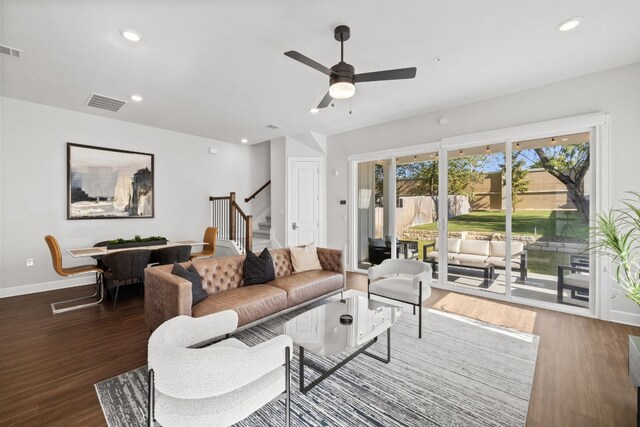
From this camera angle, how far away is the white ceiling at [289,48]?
2404 millimetres

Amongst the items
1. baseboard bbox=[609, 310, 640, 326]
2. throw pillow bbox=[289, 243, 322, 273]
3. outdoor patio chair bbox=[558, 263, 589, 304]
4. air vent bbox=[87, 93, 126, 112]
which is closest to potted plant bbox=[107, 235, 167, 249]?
air vent bbox=[87, 93, 126, 112]

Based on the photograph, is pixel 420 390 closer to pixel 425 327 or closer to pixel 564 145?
pixel 425 327

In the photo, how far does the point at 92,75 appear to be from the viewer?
3533mm

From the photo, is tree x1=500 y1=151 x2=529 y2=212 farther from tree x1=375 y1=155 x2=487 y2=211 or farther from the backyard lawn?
tree x1=375 y1=155 x2=487 y2=211

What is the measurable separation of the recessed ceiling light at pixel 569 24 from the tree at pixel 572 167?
5.96ft

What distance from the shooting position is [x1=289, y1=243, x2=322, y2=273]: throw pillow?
4.19 m

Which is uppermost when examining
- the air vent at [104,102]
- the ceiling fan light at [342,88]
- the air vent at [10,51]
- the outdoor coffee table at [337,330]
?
the air vent at [104,102]

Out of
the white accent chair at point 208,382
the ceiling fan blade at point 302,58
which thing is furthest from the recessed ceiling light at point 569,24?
the white accent chair at point 208,382

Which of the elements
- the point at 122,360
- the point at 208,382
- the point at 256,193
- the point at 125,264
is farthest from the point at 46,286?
the point at 208,382

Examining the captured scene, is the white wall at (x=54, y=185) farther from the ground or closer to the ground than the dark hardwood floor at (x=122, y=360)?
farther from the ground

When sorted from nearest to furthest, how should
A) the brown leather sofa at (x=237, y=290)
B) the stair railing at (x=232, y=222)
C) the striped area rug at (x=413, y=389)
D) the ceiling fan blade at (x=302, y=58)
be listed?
the striped area rug at (x=413, y=389) → the ceiling fan blade at (x=302, y=58) → the brown leather sofa at (x=237, y=290) → the stair railing at (x=232, y=222)

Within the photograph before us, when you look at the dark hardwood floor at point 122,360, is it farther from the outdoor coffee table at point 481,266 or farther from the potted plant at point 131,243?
the potted plant at point 131,243

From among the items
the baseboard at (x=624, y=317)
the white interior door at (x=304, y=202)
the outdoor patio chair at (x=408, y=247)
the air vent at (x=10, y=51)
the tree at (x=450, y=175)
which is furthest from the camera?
the white interior door at (x=304, y=202)

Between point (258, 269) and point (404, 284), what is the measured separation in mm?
1895
